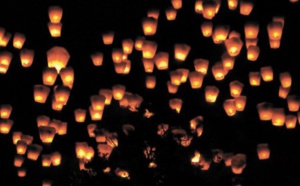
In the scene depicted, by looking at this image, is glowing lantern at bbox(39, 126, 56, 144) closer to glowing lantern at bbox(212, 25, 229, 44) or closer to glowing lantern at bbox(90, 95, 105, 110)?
glowing lantern at bbox(90, 95, 105, 110)

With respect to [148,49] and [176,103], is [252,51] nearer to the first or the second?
[176,103]

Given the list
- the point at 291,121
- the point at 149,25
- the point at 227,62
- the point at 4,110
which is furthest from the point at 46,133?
the point at 291,121

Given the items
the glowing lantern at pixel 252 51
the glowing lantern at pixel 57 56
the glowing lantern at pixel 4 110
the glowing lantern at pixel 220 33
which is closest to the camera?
the glowing lantern at pixel 57 56

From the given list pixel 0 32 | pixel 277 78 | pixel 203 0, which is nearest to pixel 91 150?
pixel 0 32

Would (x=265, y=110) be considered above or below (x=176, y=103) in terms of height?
above

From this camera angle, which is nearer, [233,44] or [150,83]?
[233,44]

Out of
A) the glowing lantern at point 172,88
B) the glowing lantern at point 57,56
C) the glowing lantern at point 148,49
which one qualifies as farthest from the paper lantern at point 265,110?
the glowing lantern at point 57,56

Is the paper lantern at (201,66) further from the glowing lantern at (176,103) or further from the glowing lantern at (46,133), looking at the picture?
the glowing lantern at (46,133)

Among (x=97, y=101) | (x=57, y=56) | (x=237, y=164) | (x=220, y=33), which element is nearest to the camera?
(x=57, y=56)

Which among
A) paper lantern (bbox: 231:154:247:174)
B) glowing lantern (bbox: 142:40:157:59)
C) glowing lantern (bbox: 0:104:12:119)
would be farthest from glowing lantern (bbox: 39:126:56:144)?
paper lantern (bbox: 231:154:247:174)

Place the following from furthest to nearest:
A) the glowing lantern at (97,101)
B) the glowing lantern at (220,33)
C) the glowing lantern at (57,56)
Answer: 1. the glowing lantern at (220,33)
2. the glowing lantern at (97,101)
3. the glowing lantern at (57,56)

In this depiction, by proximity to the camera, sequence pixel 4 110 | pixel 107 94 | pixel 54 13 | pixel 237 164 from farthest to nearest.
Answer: pixel 107 94 < pixel 4 110 < pixel 54 13 < pixel 237 164

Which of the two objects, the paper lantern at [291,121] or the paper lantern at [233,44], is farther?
the paper lantern at [291,121]

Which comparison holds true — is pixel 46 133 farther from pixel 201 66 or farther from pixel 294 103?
pixel 294 103
